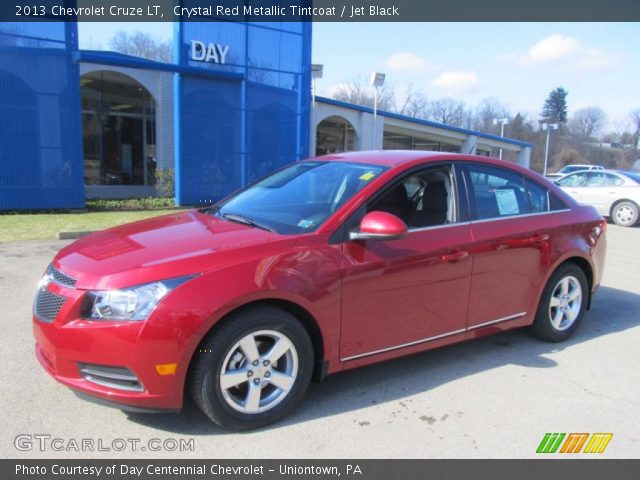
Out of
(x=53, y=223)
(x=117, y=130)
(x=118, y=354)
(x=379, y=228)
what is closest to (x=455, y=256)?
(x=379, y=228)

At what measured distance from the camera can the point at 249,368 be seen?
3031 millimetres

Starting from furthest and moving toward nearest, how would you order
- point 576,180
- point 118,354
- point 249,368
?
point 576,180, point 249,368, point 118,354

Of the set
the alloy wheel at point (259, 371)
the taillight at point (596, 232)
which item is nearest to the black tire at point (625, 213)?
the taillight at point (596, 232)

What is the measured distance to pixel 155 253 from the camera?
3.04 meters

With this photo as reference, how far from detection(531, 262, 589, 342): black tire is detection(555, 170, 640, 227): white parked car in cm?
1094

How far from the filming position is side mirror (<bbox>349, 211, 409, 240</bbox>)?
324 cm

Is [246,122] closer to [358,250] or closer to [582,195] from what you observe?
[582,195]

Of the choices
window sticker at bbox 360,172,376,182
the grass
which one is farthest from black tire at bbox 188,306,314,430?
the grass

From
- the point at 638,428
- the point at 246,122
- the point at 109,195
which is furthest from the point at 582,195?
the point at 109,195

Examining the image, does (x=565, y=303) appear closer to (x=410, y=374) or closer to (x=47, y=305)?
(x=410, y=374)

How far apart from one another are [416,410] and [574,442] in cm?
94

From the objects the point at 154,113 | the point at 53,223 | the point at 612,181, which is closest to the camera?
the point at 53,223

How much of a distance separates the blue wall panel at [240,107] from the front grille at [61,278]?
12.5m

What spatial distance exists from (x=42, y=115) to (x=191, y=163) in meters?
4.10
